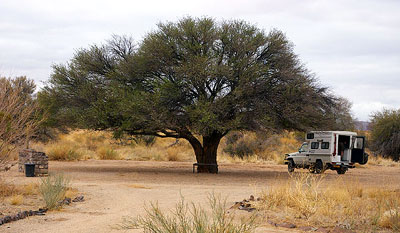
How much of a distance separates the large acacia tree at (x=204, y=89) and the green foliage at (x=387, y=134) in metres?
21.5

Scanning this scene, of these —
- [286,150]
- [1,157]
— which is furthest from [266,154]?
[1,157]

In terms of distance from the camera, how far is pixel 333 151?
2847 centimetres

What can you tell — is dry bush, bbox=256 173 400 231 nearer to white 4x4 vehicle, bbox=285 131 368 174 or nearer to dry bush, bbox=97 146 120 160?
white 4x4 vehicle, bbox=285 131 368 174

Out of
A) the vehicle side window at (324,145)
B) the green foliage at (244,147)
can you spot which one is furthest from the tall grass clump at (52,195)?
the green foliage at (244,147)

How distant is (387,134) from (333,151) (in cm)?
1968

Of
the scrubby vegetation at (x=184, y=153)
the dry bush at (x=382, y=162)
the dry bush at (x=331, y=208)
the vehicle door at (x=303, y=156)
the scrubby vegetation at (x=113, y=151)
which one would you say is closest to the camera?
the dry bush at (x=331, y=208)

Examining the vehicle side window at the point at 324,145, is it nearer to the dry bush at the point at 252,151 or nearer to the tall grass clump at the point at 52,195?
the dry bush at the point at 252,151

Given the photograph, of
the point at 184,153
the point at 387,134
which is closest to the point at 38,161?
the point at 184,153

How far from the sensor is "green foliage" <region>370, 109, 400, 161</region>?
4519 cm

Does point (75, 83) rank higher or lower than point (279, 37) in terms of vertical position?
lower

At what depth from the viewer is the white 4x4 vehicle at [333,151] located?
93.7 feet

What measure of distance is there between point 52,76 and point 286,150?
90.5ft

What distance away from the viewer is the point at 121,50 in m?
28.4

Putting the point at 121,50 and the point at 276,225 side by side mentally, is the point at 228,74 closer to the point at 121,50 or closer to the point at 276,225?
the point at 121,50
